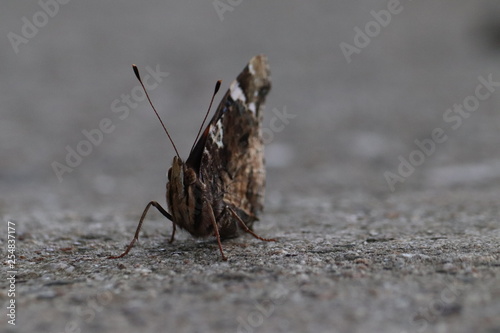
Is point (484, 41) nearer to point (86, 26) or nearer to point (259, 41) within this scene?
point (259, 41)

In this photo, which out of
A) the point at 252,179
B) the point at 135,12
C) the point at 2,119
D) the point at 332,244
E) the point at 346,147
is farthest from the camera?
the point at 135,12

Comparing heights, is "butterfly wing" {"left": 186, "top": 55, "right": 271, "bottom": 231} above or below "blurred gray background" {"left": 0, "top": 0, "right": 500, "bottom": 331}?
below

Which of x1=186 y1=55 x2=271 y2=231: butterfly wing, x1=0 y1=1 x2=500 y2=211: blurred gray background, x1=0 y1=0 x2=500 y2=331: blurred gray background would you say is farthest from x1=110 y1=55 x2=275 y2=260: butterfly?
x1=0 y1=1 x2=500 y2=211: blurred gray background

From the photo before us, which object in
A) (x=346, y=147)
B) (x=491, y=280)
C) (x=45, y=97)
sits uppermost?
(x=45, y=97)

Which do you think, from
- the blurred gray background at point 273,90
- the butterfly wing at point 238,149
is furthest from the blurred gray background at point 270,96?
the butterfly wing at point 238,149

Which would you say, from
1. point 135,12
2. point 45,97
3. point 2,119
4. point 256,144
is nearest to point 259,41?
point 135,12

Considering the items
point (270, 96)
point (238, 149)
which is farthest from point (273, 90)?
point (238, 149)

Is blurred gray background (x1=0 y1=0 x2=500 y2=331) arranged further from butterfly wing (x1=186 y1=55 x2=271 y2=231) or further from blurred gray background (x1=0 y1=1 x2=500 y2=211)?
butterfly wing (x1=186 y1=55 x2=271 y2=231)
